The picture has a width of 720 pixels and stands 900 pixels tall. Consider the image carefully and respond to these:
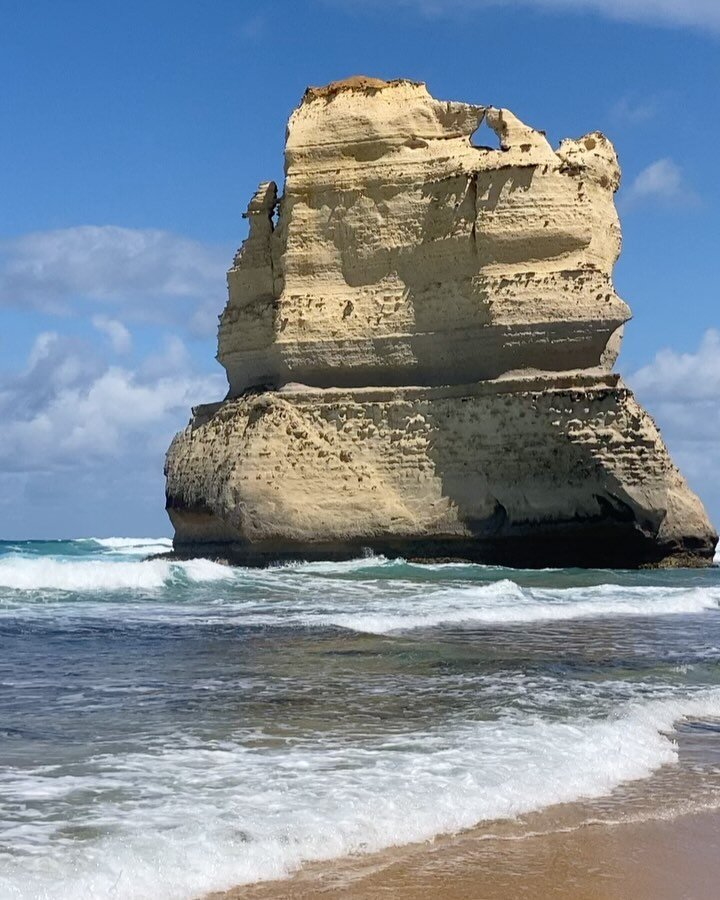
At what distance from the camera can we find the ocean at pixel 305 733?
186 inches

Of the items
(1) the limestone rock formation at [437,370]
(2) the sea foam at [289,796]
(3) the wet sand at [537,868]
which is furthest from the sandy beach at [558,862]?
(1) the limestone rock formation at [437,370]

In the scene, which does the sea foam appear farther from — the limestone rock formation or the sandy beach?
the limestone rock formation

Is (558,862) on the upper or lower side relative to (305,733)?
Answer: lower

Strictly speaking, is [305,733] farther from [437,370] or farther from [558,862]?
[437,370]

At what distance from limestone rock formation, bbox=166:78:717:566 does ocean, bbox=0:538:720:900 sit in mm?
9980

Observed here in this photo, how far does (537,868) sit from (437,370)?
2117 centimetres

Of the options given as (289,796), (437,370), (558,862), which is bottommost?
(558,862)

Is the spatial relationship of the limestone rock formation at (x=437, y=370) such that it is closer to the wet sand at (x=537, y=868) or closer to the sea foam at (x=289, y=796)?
the sea foam at (x=289, y=796)

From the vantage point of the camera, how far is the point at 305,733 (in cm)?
668

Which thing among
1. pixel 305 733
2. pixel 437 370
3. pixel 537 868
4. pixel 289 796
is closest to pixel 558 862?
pixel 537 868

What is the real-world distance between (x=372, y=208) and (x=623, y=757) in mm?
21351

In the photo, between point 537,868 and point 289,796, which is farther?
point 289,796

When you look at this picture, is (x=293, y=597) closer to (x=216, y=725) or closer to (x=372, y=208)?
(x=216, y=725)

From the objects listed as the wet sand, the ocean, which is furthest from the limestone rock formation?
the wet sand
